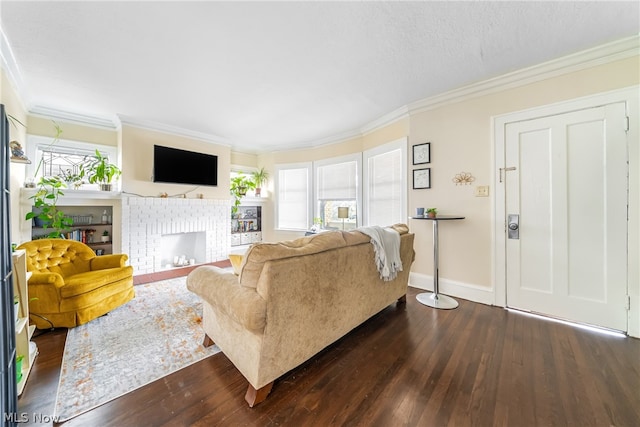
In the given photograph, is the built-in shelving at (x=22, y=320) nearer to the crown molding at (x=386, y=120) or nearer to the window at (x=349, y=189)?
the window at (x=349, y=189)

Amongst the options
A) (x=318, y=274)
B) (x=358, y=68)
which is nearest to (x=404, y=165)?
(x=358, y=68)

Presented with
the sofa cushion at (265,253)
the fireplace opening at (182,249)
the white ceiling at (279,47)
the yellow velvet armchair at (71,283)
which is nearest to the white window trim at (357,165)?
the white ceiling at (279,47)

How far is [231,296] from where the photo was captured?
1.43m

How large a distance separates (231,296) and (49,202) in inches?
157

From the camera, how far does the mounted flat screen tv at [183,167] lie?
13.8ft

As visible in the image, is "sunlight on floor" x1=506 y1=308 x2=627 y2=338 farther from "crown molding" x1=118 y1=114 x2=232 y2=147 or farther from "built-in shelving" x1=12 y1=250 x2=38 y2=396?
"crown molding" x1=118 y1=114 x2=232 y2=147

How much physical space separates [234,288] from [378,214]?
121 inches

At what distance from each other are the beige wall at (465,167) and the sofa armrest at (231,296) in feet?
8.92

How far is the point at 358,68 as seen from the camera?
2.52m

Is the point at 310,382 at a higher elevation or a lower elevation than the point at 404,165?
lower

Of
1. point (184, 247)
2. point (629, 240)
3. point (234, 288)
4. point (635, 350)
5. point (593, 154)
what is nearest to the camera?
point (234, 288)

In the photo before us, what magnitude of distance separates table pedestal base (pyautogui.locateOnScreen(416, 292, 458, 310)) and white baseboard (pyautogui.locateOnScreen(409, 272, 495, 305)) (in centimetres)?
15

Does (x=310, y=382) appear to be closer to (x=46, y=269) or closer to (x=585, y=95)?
(x=46, y=269)

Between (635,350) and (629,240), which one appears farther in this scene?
(629,240)
